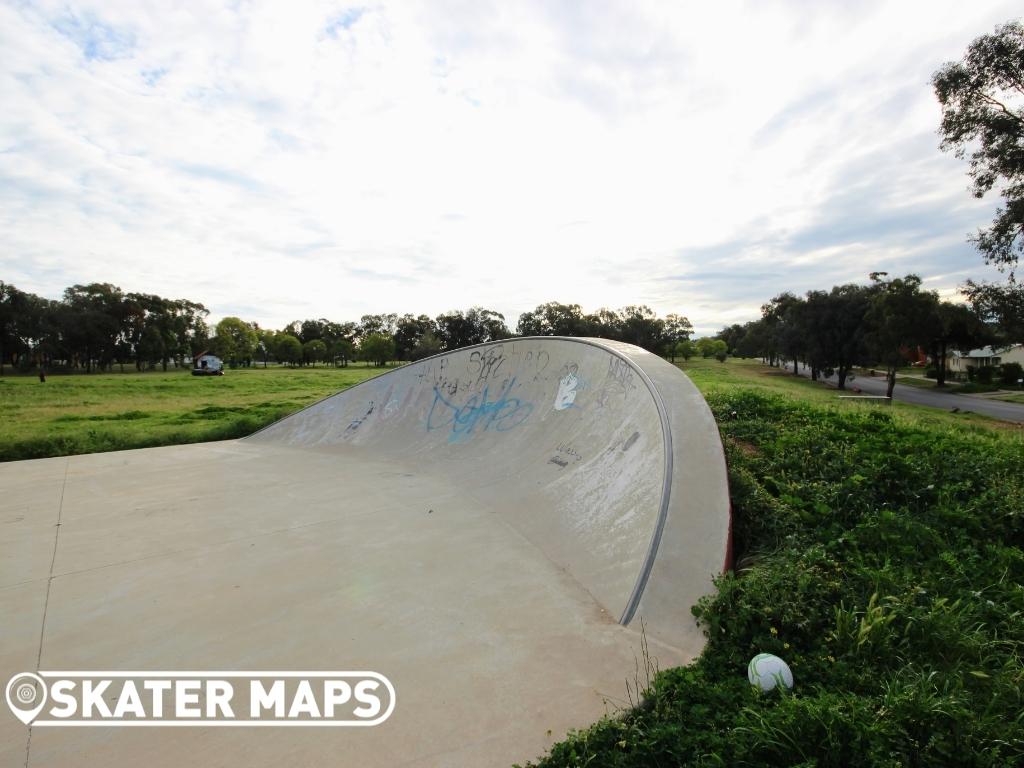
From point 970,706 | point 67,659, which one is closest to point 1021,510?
point 970,706

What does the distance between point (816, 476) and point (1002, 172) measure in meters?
16.1

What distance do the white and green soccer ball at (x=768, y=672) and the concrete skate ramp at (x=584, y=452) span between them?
1.75 ft

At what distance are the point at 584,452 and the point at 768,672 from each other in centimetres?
356

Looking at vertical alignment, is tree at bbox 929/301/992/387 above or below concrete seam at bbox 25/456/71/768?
above

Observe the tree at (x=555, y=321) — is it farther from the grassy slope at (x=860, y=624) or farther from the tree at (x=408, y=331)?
the grassy slope at (x=860, y=624)

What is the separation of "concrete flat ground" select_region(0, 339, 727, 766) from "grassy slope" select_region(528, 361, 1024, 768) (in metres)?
0.35

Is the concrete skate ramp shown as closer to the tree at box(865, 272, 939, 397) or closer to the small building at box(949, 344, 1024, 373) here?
the tree at box(865, 272, 939, 397)

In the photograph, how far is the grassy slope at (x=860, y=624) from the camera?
224 centimetres

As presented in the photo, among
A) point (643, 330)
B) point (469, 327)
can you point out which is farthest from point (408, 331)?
point (643, 330)

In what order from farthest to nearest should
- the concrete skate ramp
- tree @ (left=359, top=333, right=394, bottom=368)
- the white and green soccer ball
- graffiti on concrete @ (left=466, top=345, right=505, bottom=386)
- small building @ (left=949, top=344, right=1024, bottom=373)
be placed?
tree @ (left=359, top=333, right=394, bottom=368) → small building @ (left=949, top=344, right=1024, bottom=373) → graffiti on concrete @ (left=466, top=345, right=505, bottom=386) → the concrete skate ramp → the white and green soccer ball

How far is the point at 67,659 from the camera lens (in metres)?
3.26

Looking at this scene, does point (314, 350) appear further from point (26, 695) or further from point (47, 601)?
point (26, 695)

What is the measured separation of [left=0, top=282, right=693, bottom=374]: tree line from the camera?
174 ft

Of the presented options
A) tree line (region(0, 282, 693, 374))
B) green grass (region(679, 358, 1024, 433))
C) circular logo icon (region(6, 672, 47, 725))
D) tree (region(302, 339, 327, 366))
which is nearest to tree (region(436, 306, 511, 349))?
tree line (region(0, 282, 693, 374))
